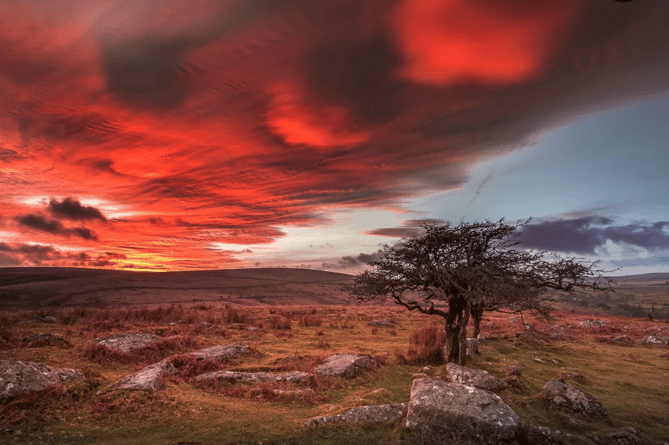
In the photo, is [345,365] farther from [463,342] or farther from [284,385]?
[463,342]

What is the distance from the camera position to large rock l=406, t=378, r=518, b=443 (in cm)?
697

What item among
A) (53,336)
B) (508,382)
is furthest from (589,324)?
(53,336)

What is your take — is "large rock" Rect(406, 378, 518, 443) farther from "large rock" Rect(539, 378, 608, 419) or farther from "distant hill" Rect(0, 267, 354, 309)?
"distant hill" Rect(0, 267, 354, 309)

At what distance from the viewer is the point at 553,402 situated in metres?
9.64

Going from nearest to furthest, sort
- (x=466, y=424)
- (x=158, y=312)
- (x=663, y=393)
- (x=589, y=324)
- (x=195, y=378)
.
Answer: (x=466, y=424), (x=195, y=378), (x=663, y=393), (x=158, y=312), (x=589, y=324)

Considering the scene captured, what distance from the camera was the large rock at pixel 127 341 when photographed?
1395 centimetres

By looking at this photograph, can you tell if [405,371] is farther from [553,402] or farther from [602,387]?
[602,387]

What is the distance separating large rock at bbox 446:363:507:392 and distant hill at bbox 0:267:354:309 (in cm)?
2637

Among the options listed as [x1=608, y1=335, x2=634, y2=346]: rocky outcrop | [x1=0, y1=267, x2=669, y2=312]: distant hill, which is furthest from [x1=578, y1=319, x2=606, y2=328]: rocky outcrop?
[x1=0, y1=267, x2=669, y2=312]: distant hill

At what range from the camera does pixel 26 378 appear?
858 centimetres

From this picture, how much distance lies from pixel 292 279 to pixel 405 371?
12076 centimetres

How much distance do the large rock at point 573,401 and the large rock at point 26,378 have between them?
14.0m

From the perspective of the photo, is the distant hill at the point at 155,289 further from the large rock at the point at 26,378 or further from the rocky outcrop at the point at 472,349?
the large rock at the point at 26,378

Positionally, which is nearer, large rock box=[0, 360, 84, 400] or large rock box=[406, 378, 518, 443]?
large rock box=[406, 378, 518, 443]
